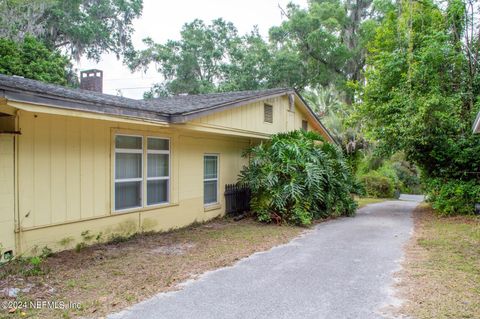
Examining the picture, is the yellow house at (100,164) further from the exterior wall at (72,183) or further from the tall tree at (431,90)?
the tall tree at (431,90)

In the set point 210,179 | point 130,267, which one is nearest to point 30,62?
point 210,179

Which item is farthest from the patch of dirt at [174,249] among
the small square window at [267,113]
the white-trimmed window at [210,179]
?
the small square window at [267,113]

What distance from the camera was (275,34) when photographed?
27141 mm

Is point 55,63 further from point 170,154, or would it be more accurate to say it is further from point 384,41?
point 384,41

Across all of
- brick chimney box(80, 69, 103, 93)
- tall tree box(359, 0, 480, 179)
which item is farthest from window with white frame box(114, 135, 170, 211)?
tall tree box(359, 0, 480, 179)

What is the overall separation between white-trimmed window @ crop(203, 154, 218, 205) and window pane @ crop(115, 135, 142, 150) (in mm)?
2512

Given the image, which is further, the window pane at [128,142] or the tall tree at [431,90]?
the tall tree at [431,90]

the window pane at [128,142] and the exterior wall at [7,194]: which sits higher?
the window pane at [128,142]

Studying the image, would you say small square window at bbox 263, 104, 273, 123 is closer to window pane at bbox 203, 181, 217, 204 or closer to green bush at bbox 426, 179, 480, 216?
window pane at bbox 203, 181, 217, 204

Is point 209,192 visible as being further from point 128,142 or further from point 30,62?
point 30,62

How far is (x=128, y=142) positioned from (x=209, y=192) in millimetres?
3300

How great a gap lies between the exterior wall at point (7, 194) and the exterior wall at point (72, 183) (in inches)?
4.6

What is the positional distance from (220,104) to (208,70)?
76.1 feet

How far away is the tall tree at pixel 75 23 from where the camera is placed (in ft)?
63.2
